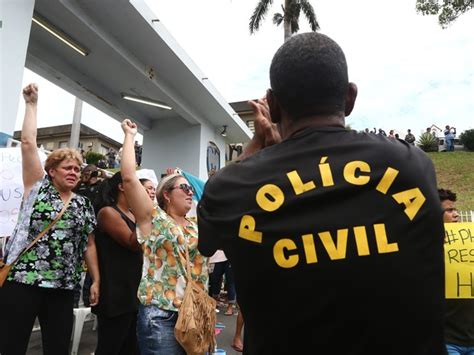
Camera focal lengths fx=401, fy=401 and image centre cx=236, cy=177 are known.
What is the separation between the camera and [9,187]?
10.9 feet

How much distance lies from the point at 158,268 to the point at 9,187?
172 centimetres

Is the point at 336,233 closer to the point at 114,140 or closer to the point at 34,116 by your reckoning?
the point at 34,116

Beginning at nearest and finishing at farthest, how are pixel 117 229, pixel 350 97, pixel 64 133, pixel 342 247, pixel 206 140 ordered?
pixel 342 247 → pixel 350 97 → pixel 117 229 → pixel 206 140 → pixel 64 133

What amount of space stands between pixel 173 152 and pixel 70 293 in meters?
9.76

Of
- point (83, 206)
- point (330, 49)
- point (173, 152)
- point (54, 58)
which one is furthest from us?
point (173, 152)

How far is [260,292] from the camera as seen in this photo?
3.69 feet

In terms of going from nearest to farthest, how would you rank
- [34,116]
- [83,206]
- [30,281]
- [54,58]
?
[30,281] < [34,116] < [83,206] < [54,58]

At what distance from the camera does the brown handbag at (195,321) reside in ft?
7.51

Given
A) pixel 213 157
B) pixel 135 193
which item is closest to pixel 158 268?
pixel 135 193

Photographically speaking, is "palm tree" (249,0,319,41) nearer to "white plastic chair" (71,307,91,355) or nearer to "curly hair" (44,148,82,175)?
"white plastic chair" (71,307,91,355)

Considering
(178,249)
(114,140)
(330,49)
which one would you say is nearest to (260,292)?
(330,49)

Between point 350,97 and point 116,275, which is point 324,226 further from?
point 116,275

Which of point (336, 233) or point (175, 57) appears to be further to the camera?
point (175, 57)

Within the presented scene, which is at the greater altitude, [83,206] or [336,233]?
[83,206]
